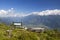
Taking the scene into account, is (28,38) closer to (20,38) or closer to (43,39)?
(20,38)

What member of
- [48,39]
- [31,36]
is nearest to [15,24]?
[48,39]

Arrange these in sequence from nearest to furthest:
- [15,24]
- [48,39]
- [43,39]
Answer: [43,39], [48,39], [15,24]

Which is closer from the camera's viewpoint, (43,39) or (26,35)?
(26,35)

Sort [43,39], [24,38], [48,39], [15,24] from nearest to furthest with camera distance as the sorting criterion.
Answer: [24,38]
[43,39]
[48,39]
[15,24]

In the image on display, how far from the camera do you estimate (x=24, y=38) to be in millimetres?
29703

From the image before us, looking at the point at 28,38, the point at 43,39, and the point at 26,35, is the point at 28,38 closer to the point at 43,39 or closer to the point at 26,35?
the point at 26,35

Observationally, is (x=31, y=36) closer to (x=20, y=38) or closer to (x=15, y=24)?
(x=20, y=38)

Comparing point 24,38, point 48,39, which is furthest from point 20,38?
point 48,39

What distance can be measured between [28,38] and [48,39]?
9.32 meters

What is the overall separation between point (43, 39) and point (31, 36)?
15.7 ft

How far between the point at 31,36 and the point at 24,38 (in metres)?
2.07

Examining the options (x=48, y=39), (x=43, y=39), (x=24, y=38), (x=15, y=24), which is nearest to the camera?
(x=24, y=38)

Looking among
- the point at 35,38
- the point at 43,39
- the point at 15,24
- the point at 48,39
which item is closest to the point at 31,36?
the point at 35,38

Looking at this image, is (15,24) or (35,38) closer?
(35,38)
